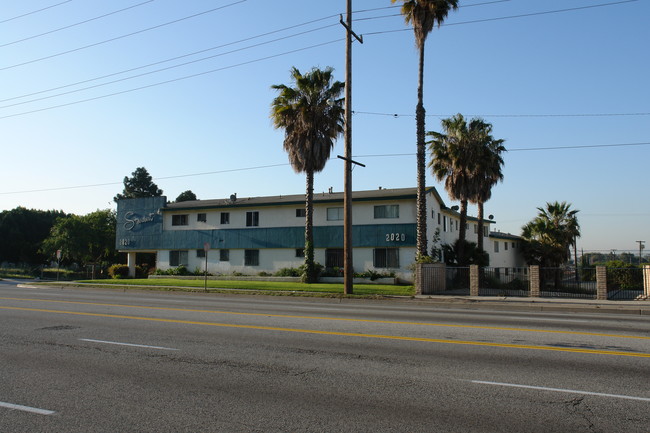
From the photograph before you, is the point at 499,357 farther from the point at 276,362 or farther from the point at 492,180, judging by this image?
the point at 492,180

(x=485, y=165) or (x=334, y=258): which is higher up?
(x=485, y=165)

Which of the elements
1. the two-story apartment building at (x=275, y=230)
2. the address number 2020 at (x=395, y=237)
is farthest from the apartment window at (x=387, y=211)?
the address number 2020 at (x=395, y=237)

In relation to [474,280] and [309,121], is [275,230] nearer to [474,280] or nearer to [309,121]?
[309,121]

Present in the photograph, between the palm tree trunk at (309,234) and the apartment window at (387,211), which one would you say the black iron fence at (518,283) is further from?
the palm tree trunk at (309,234)

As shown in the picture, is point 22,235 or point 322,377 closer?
point 322,377

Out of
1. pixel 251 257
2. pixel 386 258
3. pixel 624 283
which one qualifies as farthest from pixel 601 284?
pixel 251 257

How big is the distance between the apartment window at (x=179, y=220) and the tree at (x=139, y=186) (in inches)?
2117

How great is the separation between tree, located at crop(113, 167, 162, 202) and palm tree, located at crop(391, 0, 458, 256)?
7499 cm

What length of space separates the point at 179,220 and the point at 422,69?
2478 centimetres

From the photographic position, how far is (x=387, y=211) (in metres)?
34.8

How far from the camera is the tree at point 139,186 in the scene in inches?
3716

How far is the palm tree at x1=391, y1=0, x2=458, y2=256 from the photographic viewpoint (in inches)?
1110

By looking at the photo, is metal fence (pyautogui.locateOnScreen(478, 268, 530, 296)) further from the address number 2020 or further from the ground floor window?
the ground floor window

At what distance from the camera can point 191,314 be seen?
49.0 feet
